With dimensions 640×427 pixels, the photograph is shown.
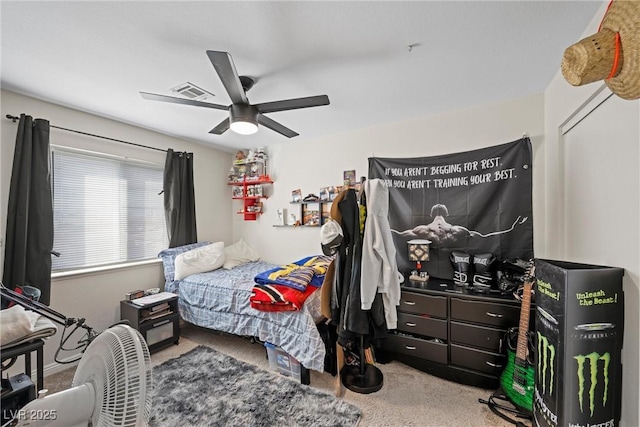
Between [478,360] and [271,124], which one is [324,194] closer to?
[271,124]

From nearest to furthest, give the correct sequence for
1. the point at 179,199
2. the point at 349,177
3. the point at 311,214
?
the point at 349,177, the point at 179,199, the point at 311,214

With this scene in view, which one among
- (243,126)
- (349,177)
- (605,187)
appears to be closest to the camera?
(605,187)

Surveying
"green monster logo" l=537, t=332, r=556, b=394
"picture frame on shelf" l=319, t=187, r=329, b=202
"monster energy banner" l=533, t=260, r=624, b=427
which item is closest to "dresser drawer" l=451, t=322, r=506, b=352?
"green monster logo" l=537, t=332, r=556, b=394

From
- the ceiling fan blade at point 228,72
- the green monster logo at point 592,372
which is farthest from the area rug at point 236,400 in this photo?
the ceiling fan blade at point 228,72

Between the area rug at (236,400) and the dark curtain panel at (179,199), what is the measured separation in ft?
5.06

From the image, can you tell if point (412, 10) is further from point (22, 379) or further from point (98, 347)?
point (22, 379)

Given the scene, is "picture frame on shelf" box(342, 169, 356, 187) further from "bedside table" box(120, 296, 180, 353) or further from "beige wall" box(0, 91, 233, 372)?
"bedside table" box(120, 296, 180, 353)

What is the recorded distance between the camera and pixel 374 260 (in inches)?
71.6

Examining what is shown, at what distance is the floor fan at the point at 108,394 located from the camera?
75 centimetres

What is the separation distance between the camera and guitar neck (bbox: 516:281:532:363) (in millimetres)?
1709

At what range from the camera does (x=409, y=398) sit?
6.31 ft

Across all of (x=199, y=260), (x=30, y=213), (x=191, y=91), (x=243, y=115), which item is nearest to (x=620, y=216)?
(x=243, y=115)

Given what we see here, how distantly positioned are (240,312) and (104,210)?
1938mm

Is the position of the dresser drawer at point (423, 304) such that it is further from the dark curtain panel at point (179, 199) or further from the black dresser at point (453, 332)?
the dark curtain panel at point (179, 199)
